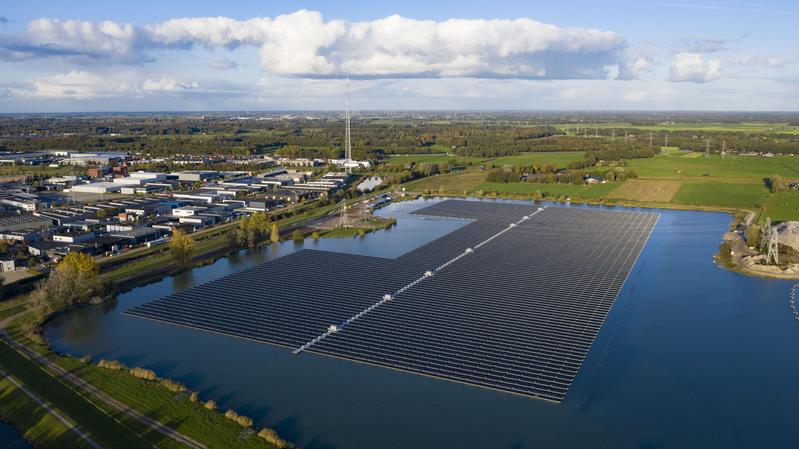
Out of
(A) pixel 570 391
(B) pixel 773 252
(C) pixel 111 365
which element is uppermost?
(B) pixel 773 252

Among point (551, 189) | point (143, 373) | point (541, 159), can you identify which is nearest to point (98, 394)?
point (143, 373)

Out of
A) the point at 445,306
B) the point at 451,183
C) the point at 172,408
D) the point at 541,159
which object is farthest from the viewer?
the point at 541,159

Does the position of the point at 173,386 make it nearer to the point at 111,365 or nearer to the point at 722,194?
the point at 111,365

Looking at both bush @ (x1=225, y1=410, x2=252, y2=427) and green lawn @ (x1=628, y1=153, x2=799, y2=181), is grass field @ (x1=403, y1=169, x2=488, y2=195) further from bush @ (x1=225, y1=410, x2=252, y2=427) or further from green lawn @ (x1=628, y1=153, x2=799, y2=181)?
bush @ (x1=225, y1=410, x2=252, y2=427)

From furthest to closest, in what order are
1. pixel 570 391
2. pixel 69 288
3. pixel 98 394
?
pixel 69 288
pixel 570 391
pixel 98 394

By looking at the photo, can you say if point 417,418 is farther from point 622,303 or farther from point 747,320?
point 747,320

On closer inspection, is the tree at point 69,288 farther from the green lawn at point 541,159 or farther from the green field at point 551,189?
the green lawn at point 541,159

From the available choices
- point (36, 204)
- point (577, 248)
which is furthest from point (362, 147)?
point (577, 248)

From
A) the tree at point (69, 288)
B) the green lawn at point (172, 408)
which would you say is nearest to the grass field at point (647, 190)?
the tree at point (69, 288)
